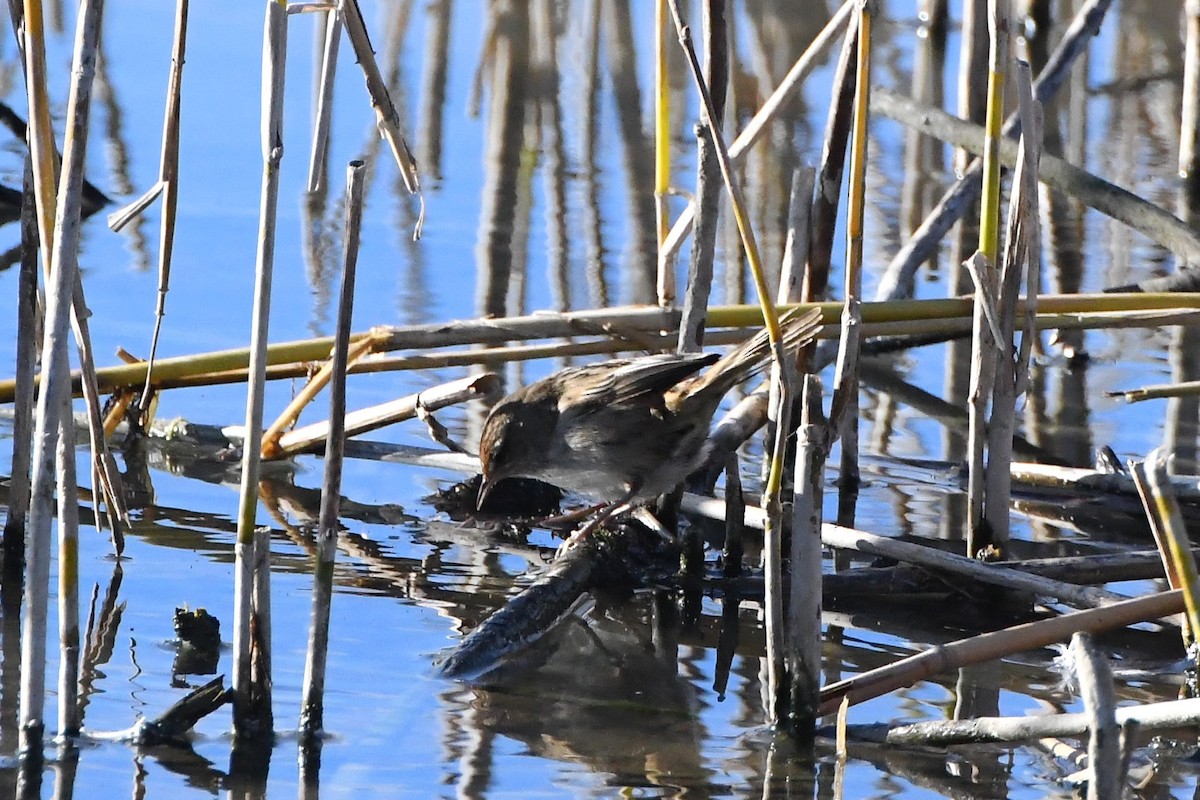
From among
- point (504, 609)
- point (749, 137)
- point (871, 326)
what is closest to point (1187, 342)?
point (871, 326)

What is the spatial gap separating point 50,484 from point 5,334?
3664 millimetres

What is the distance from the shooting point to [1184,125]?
10641 millimetres

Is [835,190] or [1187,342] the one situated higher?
[835,190]

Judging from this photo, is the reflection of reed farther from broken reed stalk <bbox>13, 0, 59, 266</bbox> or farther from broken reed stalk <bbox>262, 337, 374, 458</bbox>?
→ broken reed stalk <bbox>13, 0, 59, 266</bbox>

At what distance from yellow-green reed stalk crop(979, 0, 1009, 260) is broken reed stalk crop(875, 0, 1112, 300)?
1287 mm

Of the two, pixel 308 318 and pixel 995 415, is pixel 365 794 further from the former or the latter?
pixel 308 318

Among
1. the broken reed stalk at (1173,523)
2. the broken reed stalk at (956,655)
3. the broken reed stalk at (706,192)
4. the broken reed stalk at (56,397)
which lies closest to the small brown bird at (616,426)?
the broken reed stalk at (706,192)

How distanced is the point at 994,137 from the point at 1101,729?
238 cm

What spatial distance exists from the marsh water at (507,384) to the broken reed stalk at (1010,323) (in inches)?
15.5

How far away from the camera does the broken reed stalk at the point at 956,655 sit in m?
3.88

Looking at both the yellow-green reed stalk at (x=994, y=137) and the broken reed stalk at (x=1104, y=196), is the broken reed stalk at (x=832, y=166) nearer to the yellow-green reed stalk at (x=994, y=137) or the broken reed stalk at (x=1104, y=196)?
the yellow-green reed stalk at (x=994, y=137)

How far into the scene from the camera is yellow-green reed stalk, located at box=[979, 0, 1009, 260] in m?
4.80

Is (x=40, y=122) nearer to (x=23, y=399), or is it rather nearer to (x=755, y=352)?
(x=23, y=399)

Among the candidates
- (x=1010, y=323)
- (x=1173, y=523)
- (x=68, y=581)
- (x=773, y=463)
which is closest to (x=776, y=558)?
(x=773, y=463)
